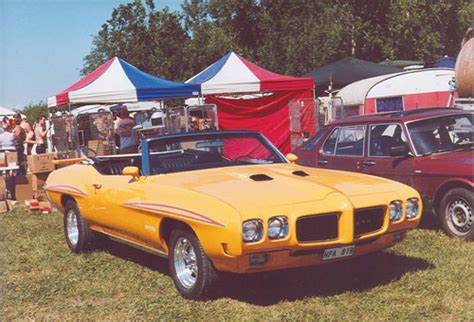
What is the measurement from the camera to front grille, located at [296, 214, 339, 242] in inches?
182

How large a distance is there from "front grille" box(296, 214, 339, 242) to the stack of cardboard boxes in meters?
7.47

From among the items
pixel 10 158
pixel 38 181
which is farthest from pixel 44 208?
pixel 10 158

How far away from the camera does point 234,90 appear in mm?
14594

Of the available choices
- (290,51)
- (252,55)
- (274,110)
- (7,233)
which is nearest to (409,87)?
(274,110)

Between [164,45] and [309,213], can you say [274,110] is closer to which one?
[309,213]

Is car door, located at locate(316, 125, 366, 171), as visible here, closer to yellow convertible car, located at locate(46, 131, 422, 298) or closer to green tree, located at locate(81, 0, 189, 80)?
yellow convertible car, located at locate(46, 131, 422, 298)

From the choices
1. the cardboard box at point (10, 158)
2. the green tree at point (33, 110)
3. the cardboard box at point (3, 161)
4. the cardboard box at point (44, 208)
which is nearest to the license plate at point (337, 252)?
the cardboard box at point (44, 208)

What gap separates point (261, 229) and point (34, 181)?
341 inches

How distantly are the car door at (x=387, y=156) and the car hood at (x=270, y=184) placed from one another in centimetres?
170

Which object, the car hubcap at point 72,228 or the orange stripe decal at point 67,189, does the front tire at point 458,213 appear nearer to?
the orange stripe decal at point 67,189

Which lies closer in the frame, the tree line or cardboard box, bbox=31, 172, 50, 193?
cardboard box, bbox=31, 172, 50, 193

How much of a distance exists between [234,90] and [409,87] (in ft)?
19.9

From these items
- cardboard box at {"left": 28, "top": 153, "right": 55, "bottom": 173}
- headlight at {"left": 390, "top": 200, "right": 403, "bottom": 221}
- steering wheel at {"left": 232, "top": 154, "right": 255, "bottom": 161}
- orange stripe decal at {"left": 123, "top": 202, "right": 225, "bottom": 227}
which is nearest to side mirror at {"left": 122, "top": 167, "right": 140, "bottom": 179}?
orange stripe decal at {"left": 123, "top": 202, "right": 225, "bottom": 227}

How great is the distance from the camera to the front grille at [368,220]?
486 cm
